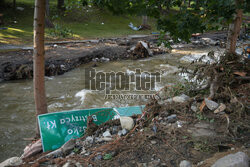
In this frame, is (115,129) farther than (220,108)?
Yes

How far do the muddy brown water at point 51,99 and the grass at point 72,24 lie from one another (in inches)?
209

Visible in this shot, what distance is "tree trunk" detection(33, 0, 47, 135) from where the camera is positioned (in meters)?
3.92

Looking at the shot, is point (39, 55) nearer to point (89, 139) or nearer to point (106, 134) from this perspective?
point (89, 139)

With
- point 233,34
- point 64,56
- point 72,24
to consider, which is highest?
point 72,24

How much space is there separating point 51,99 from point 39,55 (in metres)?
4.16

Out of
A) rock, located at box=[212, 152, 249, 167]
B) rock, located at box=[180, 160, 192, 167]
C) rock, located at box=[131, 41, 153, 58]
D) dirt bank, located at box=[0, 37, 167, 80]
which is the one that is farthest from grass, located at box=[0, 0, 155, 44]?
rock, located at box=[212, 152, 249, 167]

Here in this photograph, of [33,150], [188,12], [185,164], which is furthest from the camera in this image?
[33,150]

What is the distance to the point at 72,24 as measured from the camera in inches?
849

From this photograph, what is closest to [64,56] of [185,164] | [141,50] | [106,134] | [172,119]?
[141,50]

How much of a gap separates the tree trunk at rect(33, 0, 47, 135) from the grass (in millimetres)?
10566

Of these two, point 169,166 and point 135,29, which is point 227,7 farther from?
point 135,29

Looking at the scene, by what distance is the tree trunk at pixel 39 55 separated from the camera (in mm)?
3918

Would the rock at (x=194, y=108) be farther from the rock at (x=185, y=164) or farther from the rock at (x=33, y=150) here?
the rock at (x=33, y=150)

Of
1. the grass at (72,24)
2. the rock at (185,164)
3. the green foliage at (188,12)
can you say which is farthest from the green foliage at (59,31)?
the grass at (72,24)
